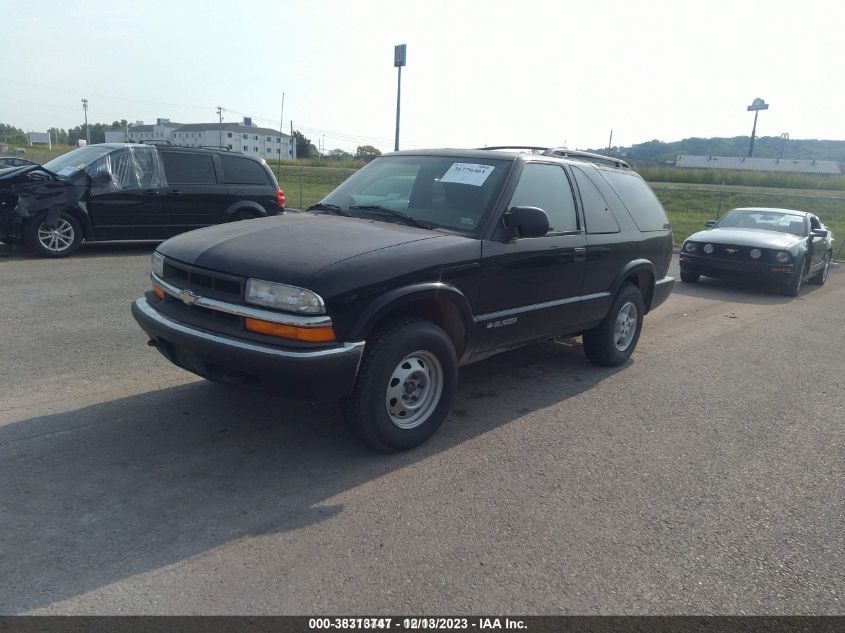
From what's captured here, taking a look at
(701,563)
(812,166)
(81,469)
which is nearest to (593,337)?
(701,563)

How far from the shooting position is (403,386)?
13.3 ft

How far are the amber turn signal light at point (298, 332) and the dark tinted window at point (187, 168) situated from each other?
28.2 ft

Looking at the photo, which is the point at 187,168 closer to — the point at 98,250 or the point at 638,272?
the point at 98,250

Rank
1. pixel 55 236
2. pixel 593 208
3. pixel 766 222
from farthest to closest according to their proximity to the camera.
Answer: pixel 766 222, pixel 55 236, pixel 593 208

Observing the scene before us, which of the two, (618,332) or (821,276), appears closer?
(618,332)

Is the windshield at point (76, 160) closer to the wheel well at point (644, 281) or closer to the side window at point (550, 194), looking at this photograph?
the side window at point (550, 194)

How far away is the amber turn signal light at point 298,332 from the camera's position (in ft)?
11.6

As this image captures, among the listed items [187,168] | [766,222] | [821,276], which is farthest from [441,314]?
[821,276]

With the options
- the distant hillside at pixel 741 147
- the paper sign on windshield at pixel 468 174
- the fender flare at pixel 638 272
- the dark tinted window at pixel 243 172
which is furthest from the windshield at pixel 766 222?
the distant hillside at pixel 741 147

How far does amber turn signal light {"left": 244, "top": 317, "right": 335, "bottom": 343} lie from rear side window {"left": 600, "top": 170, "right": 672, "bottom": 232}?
3.53m

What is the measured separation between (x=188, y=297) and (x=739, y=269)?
32.6 feet

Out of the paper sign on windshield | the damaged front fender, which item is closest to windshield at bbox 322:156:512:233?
the paper sign on windshield

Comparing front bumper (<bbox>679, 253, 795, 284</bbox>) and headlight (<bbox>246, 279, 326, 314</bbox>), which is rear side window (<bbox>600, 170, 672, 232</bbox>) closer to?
headlight (<bbox>246, 279, 326, 314</bbox>)

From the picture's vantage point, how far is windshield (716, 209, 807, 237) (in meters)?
12.2
